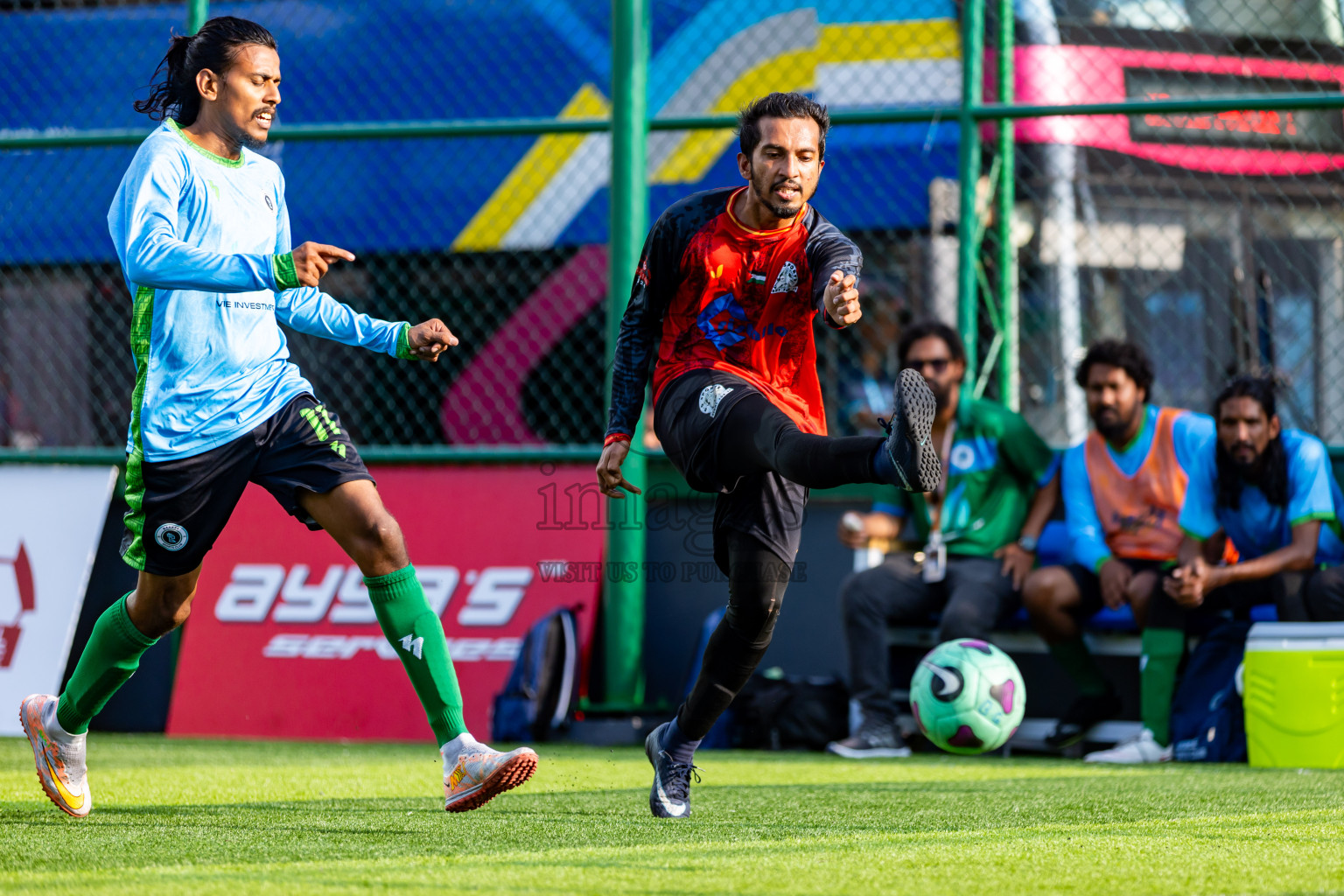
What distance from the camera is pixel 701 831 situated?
12.0 feet

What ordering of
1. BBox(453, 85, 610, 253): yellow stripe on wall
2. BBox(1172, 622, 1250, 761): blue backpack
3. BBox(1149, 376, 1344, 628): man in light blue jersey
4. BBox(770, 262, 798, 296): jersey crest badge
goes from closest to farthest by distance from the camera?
BBox(770, 262, 798, 296): jersey crest badge, BBox(1172, 622, 1250, 761): blue backpack, BBox(1149, 376, 1344, 628): man in light blue jersey, BBox(453, 85, 610, 253): yellow stripe on wall

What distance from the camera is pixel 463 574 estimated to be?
7.27 m

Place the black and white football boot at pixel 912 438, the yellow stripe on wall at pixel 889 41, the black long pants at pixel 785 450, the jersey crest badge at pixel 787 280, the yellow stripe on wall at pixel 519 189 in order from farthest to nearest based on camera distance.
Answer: the yellow stripe on wall at pixel 519 189 < the yellow stripe on wall at pixel 889 41 < the jersey crest badge at pixel 787 280 < the black long pants at pixel 785 450 < the black and white football boot at pixel 912 438

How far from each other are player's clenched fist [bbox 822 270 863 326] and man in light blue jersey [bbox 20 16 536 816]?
102 cm

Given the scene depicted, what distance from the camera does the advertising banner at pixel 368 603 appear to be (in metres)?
7.12

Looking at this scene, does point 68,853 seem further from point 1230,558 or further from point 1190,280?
point 1190,280

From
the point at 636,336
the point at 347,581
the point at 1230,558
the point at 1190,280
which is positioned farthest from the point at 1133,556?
the point at 347,581

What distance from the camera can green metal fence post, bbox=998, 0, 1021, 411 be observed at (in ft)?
23.9

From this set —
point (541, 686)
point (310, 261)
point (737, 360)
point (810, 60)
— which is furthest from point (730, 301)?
point (810, 60)

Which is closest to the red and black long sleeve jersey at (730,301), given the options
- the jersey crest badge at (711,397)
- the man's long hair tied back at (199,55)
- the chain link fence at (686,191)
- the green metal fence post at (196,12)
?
the jersey crest badge at (711,397)

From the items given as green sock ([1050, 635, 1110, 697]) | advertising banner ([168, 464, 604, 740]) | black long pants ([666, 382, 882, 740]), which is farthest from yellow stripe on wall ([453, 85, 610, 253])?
black long pants ([666, 382, 882, 740])

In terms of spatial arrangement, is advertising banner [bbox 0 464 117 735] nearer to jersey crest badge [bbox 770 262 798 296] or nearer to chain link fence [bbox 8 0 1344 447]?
chain link fence [bbox 8 0 1344 447]

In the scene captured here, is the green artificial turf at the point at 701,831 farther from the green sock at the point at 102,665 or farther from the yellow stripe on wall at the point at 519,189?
the yellow stripe on wall at the point at 519,189

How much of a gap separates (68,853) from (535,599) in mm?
3960
